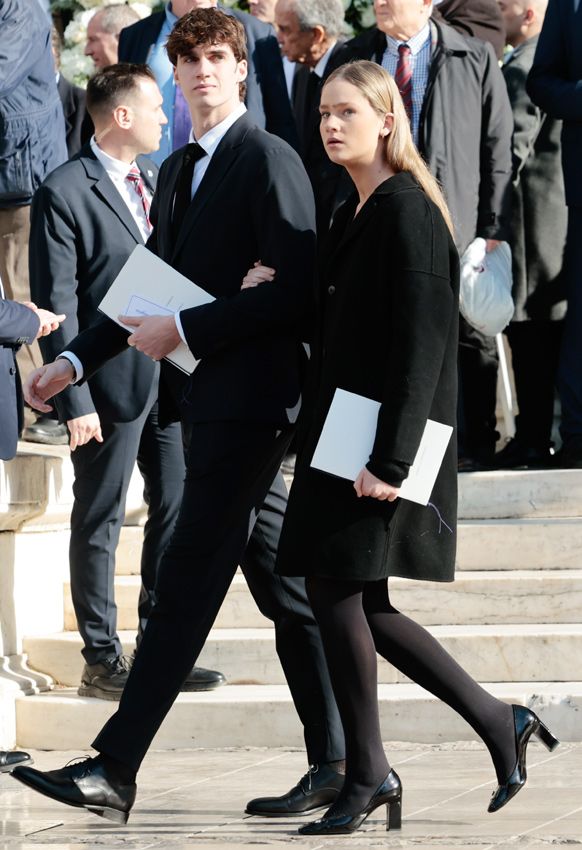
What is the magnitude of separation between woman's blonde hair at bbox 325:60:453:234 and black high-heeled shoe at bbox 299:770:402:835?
145cm

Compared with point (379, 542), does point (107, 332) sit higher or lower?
higher

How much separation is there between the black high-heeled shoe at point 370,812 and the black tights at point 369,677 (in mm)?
18

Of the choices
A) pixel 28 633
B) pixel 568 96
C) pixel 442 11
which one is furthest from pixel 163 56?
pixel 28 633

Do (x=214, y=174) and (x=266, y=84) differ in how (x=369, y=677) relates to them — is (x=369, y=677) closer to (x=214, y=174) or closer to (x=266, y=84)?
(x=214, y=174)

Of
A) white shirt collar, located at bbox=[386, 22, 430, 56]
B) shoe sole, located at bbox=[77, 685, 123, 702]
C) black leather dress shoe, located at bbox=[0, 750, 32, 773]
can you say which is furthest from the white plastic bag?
black leather dress shoe, located at bbox=[0, 750, 32, 773]

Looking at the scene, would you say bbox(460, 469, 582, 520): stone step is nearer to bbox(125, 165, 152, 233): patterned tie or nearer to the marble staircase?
the marble staircase

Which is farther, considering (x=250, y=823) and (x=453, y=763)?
(x=453, y=763)

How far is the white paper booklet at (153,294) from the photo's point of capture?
4.39 meters

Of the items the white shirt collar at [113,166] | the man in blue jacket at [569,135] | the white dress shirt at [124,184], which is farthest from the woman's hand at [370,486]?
the man in blue jacket at [569,135]

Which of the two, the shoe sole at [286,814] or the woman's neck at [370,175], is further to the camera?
the shoe sole at [286,814]

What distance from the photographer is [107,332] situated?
15.3 ft

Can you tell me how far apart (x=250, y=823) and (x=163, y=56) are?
411cm

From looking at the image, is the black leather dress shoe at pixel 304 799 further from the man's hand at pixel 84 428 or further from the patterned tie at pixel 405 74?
the patterned tie at pixel 405 74

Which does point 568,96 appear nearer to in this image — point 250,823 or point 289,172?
point 289,172
